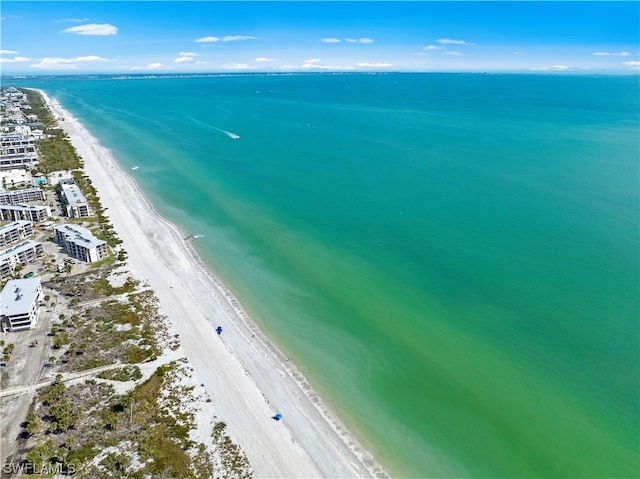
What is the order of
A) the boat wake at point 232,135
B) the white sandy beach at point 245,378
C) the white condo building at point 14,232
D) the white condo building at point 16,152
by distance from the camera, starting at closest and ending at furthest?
the white sandy beach at point 245,378, the white condo building at point 14,232, the white condo building at point 16,152, the boat wake at point 232,135

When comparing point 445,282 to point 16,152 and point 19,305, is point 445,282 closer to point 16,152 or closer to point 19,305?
point 19,305

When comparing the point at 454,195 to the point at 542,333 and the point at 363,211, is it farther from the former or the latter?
the point at 542,333

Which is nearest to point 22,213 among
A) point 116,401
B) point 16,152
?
point 16,152

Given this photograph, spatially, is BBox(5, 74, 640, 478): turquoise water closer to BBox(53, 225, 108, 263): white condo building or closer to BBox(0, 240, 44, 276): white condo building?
BBox(53, 225, 108, 263): white condo building

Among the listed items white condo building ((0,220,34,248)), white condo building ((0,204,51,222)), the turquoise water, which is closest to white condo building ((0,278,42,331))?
white condo building ((0,220,34,248))

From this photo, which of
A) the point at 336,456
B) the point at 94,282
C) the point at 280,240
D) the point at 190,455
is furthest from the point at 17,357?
the point at 280,240

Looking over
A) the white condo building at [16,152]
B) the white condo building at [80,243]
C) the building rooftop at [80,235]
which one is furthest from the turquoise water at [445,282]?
the white condo building at [16,152]

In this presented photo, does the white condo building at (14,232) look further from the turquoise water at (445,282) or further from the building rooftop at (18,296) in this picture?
the turquoise water at (445,282)
